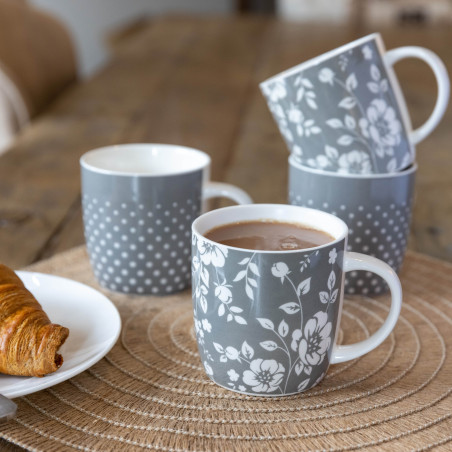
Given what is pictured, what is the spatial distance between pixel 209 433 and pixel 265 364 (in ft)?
0.21

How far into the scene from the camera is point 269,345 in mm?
487

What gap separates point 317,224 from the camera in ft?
1.80

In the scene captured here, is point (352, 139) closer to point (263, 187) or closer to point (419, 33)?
point (263, 187)

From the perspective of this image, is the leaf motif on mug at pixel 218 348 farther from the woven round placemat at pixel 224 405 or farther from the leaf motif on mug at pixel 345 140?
the leaf motif on mug at pixel 345 140

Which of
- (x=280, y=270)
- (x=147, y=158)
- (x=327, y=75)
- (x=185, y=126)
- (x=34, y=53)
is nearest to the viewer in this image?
(x=280, y=270)

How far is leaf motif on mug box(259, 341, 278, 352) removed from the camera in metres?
0.49

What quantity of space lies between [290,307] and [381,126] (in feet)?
0.79

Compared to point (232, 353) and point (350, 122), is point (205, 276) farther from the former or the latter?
point (350, 122)

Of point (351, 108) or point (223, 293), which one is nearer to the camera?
point (223, 293)

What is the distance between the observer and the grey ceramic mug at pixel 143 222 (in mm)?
648

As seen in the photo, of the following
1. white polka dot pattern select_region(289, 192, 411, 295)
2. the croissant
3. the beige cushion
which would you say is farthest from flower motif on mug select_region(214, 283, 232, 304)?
the beige cushion

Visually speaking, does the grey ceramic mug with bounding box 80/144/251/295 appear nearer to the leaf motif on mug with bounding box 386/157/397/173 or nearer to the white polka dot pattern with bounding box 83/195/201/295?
the white polka dot pattern with bounding box 83/195/201/295

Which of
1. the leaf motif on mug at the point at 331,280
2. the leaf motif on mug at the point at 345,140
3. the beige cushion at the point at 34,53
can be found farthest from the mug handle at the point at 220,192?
the beige cushion at the point at 34,53

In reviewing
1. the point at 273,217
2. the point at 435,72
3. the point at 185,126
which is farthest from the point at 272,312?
the point at 185,126
